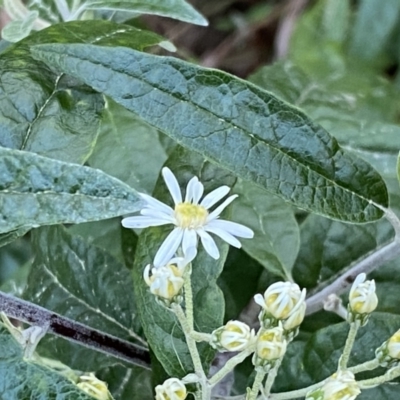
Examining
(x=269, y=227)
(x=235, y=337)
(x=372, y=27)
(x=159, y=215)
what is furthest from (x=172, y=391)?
(x=372, y=27)

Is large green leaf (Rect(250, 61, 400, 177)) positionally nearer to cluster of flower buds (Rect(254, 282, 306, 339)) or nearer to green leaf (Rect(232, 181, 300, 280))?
green leaf (Rect(232, 181, 300, 280))

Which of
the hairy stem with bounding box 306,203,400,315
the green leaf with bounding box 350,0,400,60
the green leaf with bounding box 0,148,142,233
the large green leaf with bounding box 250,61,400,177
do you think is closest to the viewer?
the green leaf with bounding box 0,148,142,233

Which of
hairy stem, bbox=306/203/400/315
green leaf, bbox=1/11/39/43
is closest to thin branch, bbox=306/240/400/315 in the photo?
hairy stem, bbox=306/203/400/315

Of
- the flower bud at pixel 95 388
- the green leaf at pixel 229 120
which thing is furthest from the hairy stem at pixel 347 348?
the flower bud at pixel 95 388

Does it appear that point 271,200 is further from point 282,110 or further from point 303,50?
point 303,50

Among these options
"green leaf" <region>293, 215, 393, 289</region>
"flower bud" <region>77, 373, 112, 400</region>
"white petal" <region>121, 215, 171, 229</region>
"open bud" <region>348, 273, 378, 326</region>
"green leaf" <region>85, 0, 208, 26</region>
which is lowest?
"green leaf" <region>293, 215, 393, 289</region>

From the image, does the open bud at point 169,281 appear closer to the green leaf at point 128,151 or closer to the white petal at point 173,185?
the white petal at point 173,185

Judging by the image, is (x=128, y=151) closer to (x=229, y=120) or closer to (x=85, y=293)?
(x=85, y=293)
